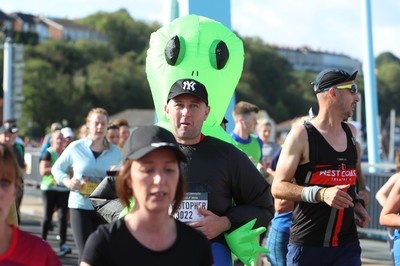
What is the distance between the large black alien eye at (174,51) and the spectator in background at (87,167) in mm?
3438

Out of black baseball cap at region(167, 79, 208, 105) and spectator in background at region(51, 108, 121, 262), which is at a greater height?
black baseball cap at region(167, 79, 208, 105)

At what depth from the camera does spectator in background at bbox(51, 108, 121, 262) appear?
8.75m

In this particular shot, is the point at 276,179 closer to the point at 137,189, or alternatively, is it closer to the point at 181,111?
the point at 181,111

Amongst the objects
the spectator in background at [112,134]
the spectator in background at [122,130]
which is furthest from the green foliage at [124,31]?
the spectator in background at [112,134]

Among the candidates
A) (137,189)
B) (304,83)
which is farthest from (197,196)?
(304,83)

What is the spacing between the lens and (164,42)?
5738mm

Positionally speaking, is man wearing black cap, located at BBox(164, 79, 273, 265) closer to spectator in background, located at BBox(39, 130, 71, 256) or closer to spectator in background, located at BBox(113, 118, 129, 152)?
spectator in background, located at BBox(113, 118, 129, 152)

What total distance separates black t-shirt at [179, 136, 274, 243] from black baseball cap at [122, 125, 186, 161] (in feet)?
3.71

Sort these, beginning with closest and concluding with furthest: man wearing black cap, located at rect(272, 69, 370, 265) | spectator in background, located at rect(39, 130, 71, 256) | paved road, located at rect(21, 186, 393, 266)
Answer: man wearing black cap, located at rect(272, 69, 370, 265) < spectator in background, located at rect(39, 130, 71, 256) < paved road, located at rect(21, 186, 393, 266)

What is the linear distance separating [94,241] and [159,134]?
528 mm

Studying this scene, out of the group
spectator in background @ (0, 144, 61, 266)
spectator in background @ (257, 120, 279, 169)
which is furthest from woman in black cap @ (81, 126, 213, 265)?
spectator in background @ (257, 120, 279, 169)

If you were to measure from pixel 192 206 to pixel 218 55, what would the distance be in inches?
51.6

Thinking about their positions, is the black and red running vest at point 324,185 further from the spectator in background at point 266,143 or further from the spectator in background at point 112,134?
the spectator in background at point 266,143

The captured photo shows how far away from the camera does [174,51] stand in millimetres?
5578
